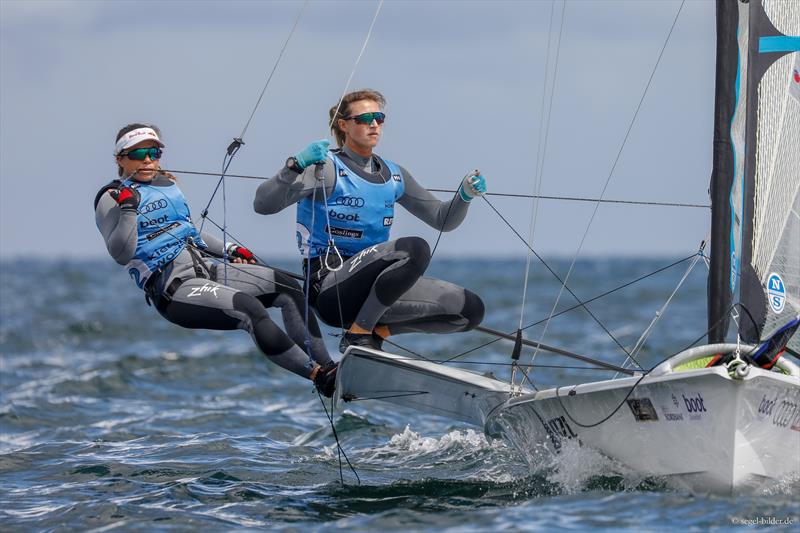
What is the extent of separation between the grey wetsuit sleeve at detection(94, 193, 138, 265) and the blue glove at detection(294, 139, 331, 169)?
Answer: 3.11 ft

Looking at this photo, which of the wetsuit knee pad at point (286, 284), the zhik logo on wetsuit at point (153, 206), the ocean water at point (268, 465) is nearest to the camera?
the ocean water at point (268, 465)

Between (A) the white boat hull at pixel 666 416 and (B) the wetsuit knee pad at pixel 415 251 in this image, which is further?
(B) the wetsuit knee pad at pixel 415 251

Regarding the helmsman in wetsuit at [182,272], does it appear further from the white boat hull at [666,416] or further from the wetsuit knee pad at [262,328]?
the white boat hull at [666,416]

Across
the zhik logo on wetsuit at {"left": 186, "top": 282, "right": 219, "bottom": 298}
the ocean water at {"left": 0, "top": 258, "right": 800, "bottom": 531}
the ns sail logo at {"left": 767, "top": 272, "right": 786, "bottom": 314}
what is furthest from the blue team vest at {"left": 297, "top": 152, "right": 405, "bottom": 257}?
the ns sail logo at {"left": 767, "top": 272, "right": 786, "bottom": 314}

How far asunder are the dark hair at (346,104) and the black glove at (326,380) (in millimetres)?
1241

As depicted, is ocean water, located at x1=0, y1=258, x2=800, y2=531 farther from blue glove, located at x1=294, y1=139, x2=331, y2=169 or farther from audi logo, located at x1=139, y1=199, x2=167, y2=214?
audi logo, located at x1=139, y1=199, x2=167, y2=214

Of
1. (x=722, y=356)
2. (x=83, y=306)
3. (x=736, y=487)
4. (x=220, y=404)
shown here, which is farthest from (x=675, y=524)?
(x=83, y=306)

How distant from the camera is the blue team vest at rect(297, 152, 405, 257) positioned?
20.8 ft

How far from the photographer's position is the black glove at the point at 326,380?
623cm

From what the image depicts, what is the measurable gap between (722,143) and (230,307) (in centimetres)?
260

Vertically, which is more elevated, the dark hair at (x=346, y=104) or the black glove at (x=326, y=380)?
the dark hair at (x=346, y=104)

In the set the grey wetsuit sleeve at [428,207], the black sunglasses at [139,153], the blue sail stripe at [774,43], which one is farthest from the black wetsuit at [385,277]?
the blue sail stripe at [774,43]

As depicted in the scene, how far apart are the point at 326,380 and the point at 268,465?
175 centimetres

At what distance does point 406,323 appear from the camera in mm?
6531
